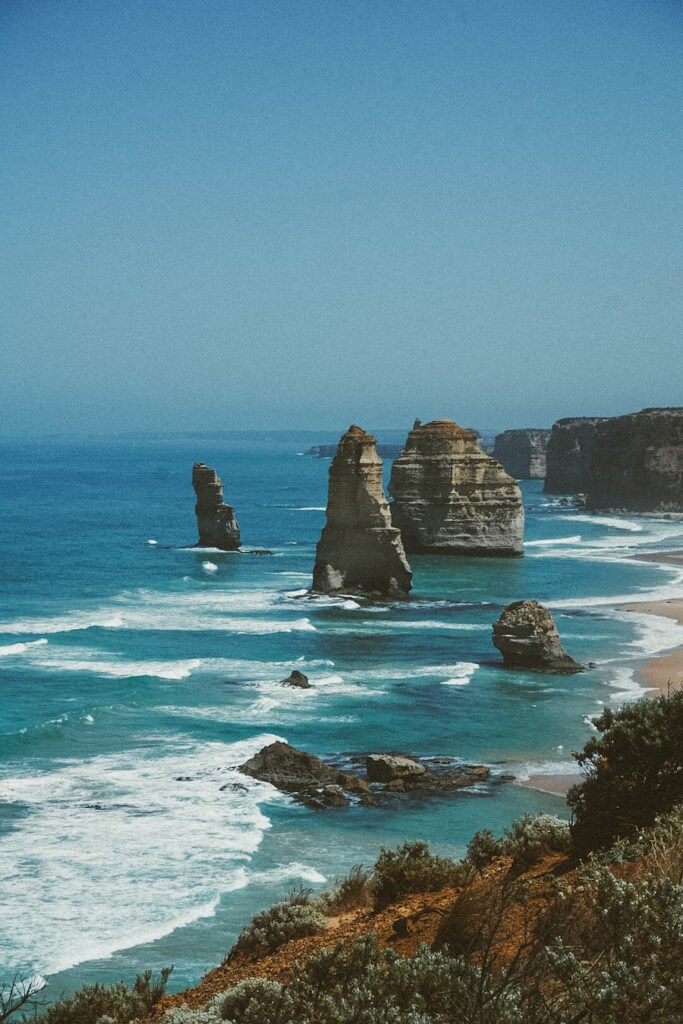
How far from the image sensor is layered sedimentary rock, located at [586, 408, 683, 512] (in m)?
124

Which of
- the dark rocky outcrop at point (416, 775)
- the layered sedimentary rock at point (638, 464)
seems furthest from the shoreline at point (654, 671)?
the layered sedimentary rock at point (638, 464)

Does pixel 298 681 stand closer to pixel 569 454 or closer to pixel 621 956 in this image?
pixel 621 956

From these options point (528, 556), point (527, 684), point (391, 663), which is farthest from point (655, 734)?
point (528, 556)

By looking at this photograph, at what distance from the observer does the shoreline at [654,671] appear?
28281mm

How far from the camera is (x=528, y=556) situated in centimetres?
8344

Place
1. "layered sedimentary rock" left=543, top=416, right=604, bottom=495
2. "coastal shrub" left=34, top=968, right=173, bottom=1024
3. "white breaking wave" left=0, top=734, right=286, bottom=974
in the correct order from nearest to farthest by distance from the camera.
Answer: "coastal shrub" left=34, top=968, right=173, bottom=1024 < "white breaking wave" left=0, top=734, right=286, bottom=974 < "layered sedimentary rock" left=543, top=416, right=604, bottom=495

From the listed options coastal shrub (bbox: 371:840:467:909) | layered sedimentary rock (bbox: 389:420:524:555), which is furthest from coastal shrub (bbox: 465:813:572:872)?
layered sedimentary rock (bbox: 389:420:524:555)

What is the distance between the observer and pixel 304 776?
94.8 feet

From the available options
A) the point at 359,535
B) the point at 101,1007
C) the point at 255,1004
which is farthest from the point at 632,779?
the point at 359,535

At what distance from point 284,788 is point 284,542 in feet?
215

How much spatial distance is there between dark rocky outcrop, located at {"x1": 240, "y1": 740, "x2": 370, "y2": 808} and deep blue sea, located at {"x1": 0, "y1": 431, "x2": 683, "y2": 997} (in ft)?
1.53

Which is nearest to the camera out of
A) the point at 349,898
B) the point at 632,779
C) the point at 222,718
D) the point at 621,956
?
the point at 621,956

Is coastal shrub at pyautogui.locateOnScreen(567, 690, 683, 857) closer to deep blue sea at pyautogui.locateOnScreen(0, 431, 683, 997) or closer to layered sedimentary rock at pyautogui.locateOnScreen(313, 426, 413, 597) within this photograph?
deep blue sea at pyautogui.locateOnScreen(0, 431, 683, 997)

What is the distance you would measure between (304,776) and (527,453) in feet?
555
